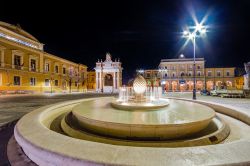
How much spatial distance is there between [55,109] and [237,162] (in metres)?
7.77

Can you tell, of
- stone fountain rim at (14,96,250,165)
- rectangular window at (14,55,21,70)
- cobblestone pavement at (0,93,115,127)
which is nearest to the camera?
stone fountain rim at (14,96,250,165)

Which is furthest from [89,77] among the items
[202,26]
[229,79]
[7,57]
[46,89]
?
[202,26]

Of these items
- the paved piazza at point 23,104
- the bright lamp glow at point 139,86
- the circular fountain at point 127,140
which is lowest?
the paved piazza at point 23,104

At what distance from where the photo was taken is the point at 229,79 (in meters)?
57.2

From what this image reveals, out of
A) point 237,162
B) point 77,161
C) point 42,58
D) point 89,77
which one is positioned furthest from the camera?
point 89,77

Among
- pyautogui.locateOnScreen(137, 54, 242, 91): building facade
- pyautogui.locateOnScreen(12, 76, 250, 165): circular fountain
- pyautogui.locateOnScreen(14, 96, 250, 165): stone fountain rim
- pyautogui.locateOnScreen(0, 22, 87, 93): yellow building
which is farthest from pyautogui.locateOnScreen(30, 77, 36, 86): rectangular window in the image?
pyautogui.locateOnScreen(14, 96, 250, 165): stone fountain rim

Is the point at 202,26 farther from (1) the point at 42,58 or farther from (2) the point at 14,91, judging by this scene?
(1) the point at 42,58

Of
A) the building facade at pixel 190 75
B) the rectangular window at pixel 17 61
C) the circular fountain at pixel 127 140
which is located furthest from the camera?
the building facade at pixel 190 75

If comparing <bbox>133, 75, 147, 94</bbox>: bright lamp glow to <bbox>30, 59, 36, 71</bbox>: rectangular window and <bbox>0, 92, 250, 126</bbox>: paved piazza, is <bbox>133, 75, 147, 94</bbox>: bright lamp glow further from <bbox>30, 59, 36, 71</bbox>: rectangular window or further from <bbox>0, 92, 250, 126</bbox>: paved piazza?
<bbox>30, 59, 36, 71</bbox>: rectangular window

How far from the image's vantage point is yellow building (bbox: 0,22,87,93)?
95.1ft

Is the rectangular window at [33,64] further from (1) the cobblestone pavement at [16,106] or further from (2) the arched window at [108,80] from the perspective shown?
(2) the arched window at [108,80]

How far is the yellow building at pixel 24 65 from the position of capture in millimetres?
28984

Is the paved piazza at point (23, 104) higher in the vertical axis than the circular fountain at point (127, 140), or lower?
lower

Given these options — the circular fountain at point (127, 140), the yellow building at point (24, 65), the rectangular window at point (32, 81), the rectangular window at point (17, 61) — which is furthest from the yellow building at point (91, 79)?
the circular fountain at point (127, 140)
